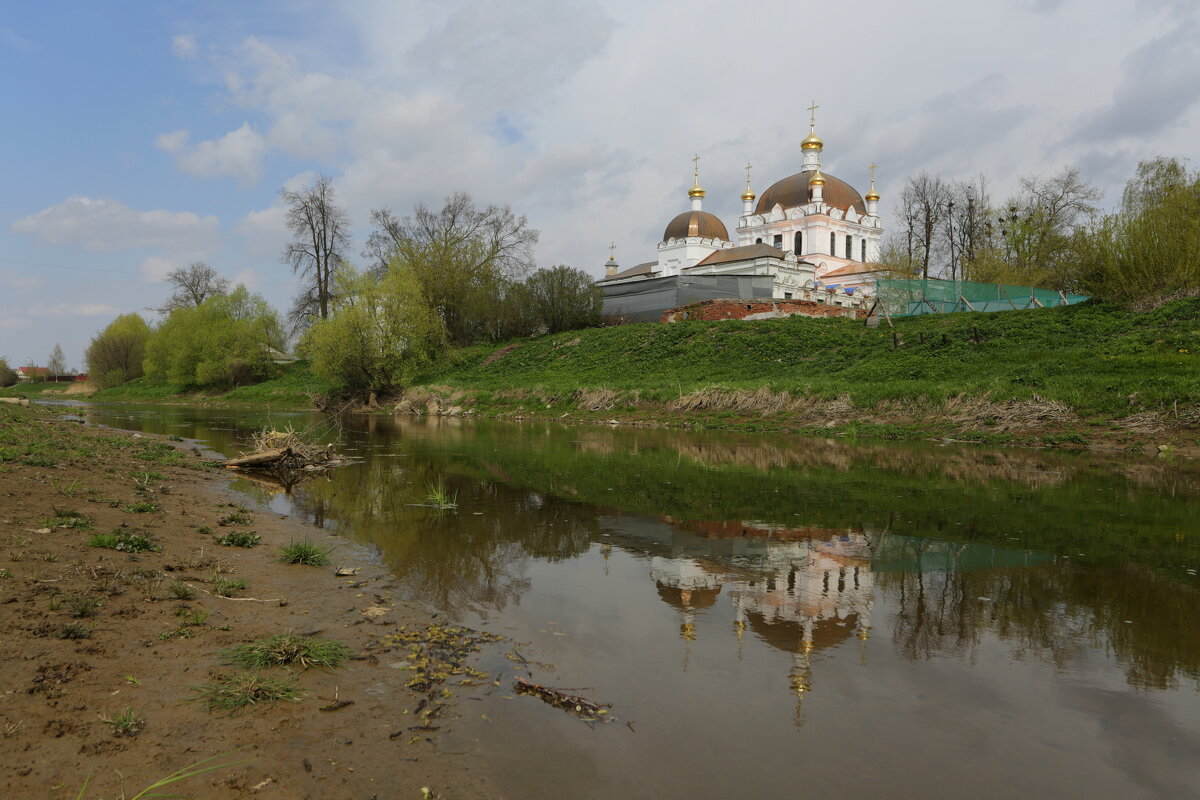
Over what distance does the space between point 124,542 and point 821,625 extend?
6.81m

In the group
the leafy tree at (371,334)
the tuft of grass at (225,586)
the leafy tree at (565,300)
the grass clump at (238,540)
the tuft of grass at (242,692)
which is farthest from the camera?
the leafy tree at (565,300)

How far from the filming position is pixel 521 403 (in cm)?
3453

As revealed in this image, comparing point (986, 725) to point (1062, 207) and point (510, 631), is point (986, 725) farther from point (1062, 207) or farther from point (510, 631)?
point (1062, 207)

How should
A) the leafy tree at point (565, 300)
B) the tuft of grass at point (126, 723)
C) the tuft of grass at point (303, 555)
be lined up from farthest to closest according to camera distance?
the leafy tree at point (565, 300) < the tuft of grass at point (303, 555) < the tuft of grass at point (126, 723)

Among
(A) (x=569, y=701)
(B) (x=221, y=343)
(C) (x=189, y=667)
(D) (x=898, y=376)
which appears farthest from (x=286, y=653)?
(B) (x=221, y=343)

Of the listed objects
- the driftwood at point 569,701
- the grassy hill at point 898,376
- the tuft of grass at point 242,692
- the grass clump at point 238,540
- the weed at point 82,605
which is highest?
the grassy hill at point 898,376

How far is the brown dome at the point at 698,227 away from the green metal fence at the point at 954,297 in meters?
39.8

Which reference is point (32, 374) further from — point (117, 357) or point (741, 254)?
point (741, 254)

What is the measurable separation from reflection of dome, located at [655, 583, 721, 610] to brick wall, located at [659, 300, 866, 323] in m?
36.8

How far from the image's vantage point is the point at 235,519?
9.19m

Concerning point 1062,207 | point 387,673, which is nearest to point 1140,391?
point 387,673

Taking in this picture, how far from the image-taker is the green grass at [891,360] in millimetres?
19312

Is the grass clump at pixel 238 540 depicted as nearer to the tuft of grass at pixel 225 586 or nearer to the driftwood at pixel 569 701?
the tuft of grass at pixel 225 586

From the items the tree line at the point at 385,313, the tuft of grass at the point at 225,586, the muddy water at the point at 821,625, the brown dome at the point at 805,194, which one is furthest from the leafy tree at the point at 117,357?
the tuft of grass at the point at 225,586
